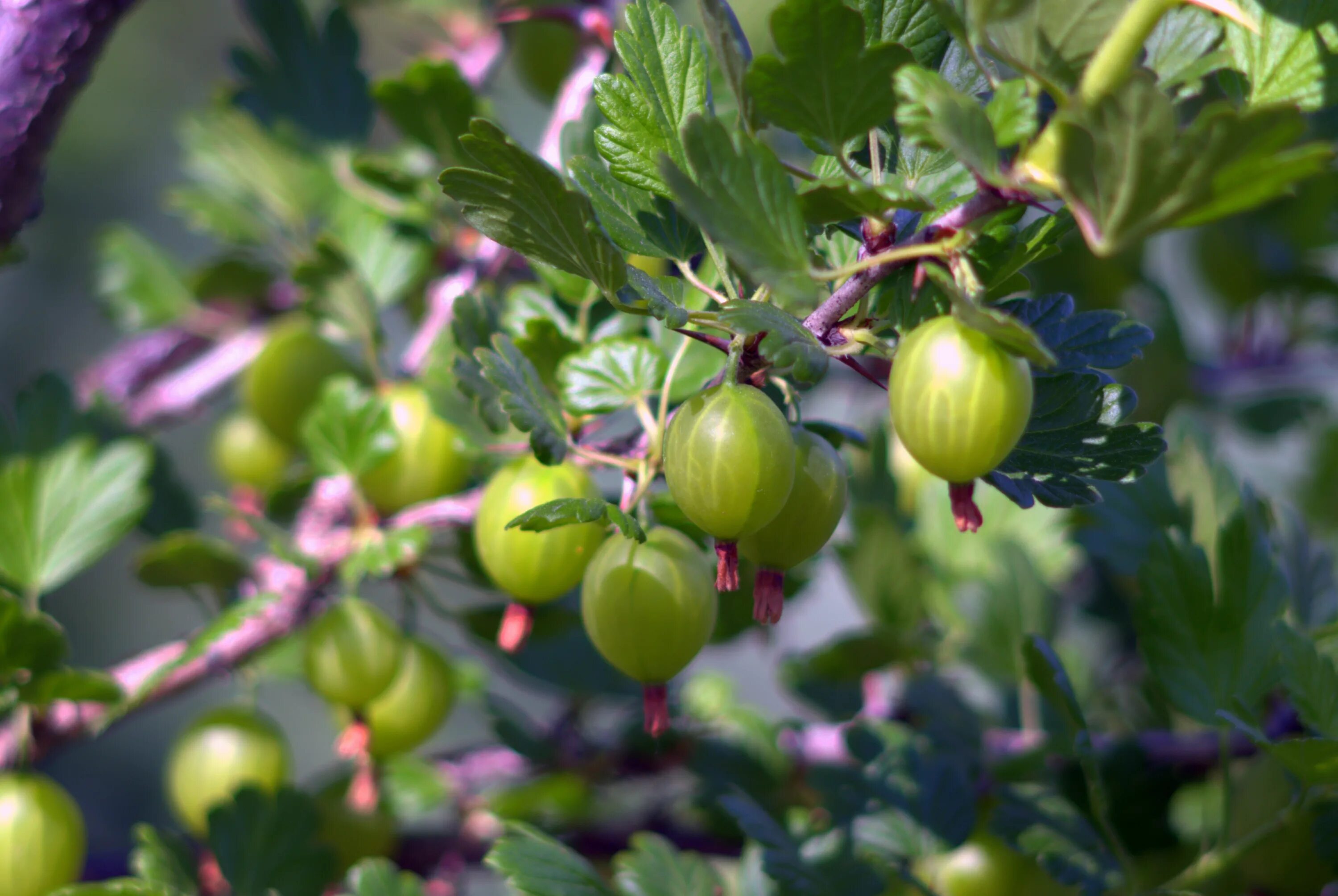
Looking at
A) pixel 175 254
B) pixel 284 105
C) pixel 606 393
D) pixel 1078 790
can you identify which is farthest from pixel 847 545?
pixel 175 254

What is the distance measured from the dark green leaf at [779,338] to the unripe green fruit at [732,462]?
3 cm

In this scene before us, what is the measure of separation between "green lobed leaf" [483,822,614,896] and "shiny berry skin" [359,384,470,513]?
23 centimetres

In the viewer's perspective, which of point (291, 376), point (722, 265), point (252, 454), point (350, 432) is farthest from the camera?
point (252, 454)

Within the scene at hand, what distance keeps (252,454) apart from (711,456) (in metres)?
0.71

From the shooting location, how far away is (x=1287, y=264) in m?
1.07

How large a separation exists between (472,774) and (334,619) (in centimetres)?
33

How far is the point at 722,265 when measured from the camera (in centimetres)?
41

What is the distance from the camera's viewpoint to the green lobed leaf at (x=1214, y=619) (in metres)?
0.54

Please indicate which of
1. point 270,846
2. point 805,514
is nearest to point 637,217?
point 805,514

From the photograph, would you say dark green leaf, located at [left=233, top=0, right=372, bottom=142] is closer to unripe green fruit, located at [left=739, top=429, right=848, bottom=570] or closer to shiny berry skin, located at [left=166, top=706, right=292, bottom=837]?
shiny berry skin, located at [left=166, top=706, right=292, bottom=837]

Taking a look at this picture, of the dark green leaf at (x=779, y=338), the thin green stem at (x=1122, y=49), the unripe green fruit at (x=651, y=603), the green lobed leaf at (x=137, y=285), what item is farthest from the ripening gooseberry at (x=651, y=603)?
the green lobed leaf at (x=137, y=285)

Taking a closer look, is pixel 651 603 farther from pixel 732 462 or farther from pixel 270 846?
pixel 270 846

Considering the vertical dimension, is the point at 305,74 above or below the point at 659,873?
above

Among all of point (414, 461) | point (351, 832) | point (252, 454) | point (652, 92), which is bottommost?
point (351, 832)
